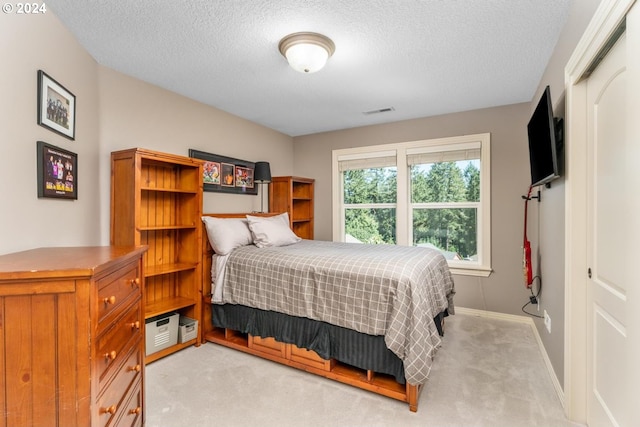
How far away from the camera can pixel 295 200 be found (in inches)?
182

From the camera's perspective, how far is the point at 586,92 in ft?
5.78

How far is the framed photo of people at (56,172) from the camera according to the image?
1.67 meters

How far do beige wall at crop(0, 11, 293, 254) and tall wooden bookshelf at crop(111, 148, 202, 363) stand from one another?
192mm

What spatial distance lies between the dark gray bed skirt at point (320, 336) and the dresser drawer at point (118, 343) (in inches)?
43.9

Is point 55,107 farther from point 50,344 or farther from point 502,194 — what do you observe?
point 502,194

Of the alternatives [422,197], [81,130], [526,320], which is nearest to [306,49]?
[81,130]

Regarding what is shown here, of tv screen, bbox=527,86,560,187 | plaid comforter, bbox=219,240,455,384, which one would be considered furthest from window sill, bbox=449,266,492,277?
tv screen, bbox=527,86,560,187

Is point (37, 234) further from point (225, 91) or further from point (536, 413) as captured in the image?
point (536, 413)

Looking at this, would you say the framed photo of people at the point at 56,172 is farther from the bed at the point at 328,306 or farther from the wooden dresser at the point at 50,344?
the bed at the point at 328,306

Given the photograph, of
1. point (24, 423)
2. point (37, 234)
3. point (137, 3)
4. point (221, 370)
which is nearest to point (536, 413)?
point (221, 370)

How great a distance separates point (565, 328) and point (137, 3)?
318 centimetres

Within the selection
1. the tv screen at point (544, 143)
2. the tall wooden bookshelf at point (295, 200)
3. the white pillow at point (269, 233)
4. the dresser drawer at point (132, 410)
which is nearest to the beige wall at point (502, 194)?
the tv screen at point (544, 143)

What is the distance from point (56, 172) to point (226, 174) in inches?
73.8

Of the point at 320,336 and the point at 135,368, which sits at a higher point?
the point at 135,368
